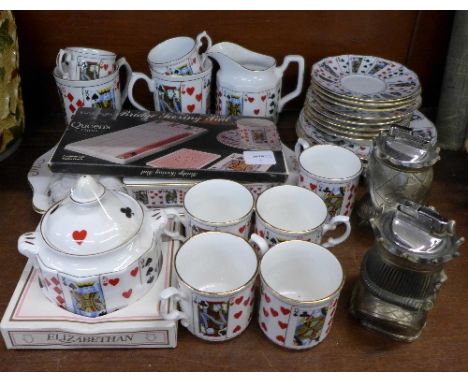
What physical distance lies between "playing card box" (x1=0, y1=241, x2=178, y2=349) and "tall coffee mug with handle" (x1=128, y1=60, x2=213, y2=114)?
0.40 meters

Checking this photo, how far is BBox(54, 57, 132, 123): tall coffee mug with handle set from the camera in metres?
0.85

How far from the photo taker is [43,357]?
1.95 ft

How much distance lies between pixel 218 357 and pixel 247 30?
593 mm

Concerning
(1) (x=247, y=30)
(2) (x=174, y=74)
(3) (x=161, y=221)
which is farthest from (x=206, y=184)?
(1) (x=247, y=30)

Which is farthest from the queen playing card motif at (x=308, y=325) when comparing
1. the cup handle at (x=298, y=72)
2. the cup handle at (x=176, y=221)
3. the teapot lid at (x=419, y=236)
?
the cup handle at (x=298, y=72)

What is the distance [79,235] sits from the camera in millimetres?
570

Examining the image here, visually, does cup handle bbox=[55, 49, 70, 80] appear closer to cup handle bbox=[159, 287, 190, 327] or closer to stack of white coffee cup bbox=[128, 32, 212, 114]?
stack of white coffee cup bbox=[128, 32, 212, 114]

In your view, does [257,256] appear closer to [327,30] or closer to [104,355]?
[104,355]

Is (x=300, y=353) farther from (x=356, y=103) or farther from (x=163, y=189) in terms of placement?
(x=356, y=103)

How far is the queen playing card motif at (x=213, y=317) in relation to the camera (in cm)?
57

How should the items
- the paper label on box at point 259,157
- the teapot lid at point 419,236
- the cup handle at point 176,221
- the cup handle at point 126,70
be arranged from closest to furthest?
the teapot lid at point 419,236 → the cup handle at point 176,221 → the paper label on box at point 259,157 → the cup handle at point 126,70

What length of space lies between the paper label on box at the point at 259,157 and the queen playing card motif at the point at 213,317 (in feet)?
0.87

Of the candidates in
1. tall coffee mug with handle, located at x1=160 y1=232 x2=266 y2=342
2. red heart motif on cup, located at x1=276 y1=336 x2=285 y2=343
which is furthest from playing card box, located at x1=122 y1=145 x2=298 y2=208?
red heart motif on cup, located at x1=276 y1=336 x2=285 y2=343

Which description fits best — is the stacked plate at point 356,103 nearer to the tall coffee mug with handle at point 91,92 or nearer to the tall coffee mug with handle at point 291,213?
the tall coffee mug with handle at point 291,213
